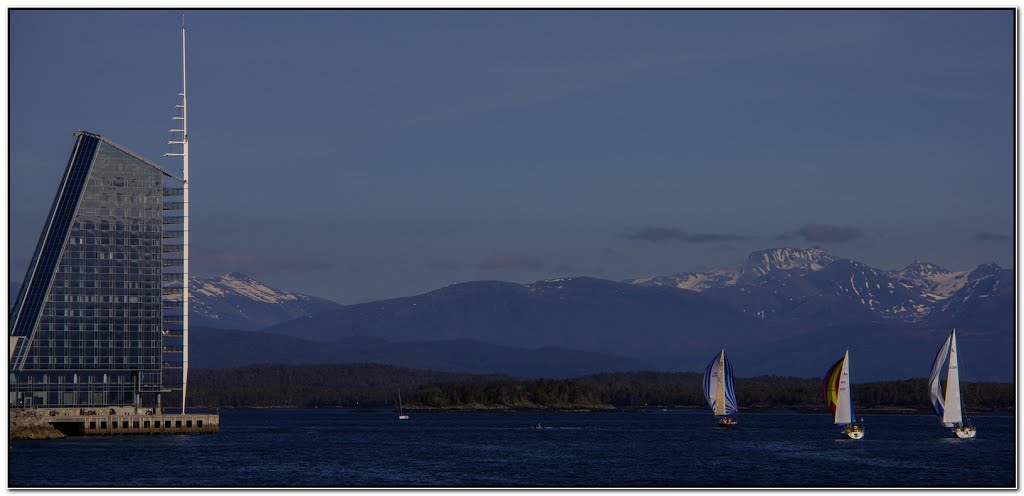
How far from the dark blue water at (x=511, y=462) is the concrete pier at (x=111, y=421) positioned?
530 centimetres

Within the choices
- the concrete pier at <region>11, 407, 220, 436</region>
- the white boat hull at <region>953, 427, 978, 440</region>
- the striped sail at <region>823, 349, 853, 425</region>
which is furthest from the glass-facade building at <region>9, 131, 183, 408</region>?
the white boat hull at <region>953, 427, 978, 440</region>

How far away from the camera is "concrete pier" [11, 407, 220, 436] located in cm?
15812

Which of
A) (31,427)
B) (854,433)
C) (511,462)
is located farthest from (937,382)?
(31,427)

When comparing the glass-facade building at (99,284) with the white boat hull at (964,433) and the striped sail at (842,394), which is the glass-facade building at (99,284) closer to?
the striped sail at (842,394)

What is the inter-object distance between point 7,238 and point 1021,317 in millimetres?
42399

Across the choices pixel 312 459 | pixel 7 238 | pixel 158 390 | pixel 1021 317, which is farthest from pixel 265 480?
pixel 158 390

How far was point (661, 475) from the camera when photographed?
10912 centimetres

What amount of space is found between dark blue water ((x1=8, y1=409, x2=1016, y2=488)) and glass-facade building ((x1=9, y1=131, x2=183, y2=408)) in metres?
15.2

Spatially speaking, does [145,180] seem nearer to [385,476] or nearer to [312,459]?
[312,459]

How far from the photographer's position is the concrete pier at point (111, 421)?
158 meters

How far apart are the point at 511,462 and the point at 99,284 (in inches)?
2533

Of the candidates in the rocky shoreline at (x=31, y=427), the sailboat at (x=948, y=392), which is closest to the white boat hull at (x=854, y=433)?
the sailboat at (x=948, y=392)

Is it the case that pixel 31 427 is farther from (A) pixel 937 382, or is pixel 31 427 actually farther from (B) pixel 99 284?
(A) pixel 937 382

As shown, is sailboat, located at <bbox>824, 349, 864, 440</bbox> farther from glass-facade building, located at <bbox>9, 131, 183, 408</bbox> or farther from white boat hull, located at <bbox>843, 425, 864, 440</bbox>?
glass-facade building, located at <bbox>9, 131, 183, 408</bbox>
